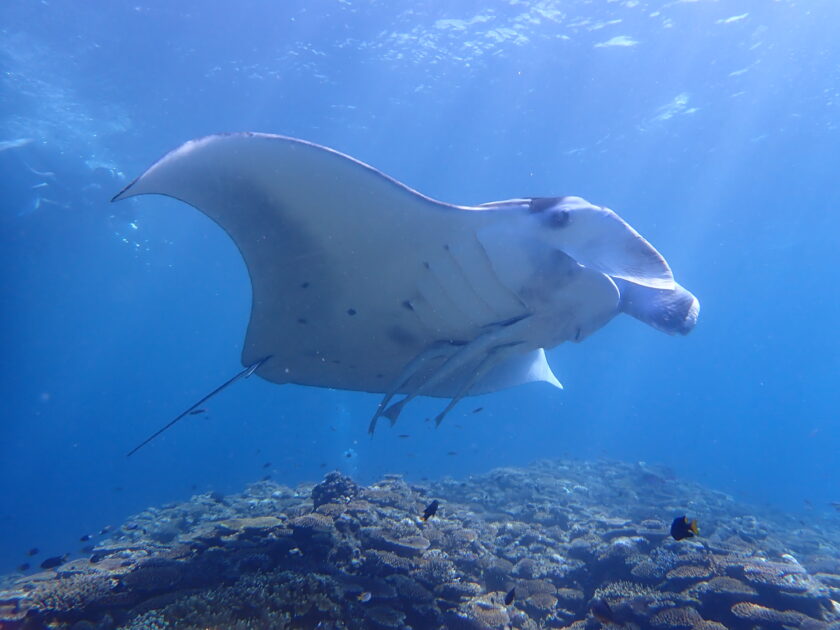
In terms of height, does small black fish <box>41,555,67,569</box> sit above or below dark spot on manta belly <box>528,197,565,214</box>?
below

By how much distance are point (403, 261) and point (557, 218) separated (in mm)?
1301

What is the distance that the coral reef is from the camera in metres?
3.97

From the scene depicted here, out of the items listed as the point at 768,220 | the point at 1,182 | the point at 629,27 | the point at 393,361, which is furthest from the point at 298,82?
the point at 768,220

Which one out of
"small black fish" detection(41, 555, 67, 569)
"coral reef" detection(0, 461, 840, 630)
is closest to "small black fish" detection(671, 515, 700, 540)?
"coral reef" detection(0, 461, 840, 630)

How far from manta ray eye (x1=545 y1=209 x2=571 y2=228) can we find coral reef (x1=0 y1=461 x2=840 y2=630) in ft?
11.2

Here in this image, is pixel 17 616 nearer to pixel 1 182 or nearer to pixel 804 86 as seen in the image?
pixel 1 182

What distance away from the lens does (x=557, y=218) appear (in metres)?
3.47

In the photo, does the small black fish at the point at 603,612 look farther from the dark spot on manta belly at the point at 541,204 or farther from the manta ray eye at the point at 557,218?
the dark spot on manta belly at the point at 541,204

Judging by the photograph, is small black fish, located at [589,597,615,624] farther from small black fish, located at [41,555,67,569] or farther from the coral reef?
small black fish, located at [41,555,67,569]

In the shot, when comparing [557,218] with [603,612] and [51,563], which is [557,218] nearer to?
[603,612]

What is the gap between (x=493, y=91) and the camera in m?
19.8

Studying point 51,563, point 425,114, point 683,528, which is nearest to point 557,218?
point 683,528

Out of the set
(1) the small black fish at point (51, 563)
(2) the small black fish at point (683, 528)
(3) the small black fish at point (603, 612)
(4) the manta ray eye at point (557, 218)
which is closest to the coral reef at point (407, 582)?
(3) the small black fish at point (603, 612)

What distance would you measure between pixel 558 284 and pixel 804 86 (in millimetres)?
23708
